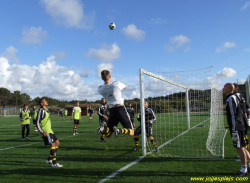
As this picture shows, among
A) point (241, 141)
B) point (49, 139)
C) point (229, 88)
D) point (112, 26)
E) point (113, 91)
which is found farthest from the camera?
point (112, 26)

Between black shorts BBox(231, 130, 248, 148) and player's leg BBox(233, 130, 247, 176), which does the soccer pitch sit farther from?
black shorts BBox(231, 130, 248, 148)

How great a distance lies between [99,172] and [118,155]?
6.66ft

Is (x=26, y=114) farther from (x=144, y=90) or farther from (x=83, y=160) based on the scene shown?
(x=144, y=90)

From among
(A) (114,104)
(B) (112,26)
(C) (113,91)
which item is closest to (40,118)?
(A) (114,104)

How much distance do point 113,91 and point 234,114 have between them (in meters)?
2.85

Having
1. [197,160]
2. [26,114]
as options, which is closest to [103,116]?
[26,114]

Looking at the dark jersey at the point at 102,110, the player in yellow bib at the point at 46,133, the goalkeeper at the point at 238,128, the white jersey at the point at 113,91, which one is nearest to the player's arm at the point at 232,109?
the goalkeeper at the point at 238,128

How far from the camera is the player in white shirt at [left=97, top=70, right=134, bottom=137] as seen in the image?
5.30m

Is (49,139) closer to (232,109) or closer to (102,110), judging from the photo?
(232,109)

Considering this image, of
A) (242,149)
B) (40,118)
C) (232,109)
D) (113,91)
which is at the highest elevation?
(113,91)

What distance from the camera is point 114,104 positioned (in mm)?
5406

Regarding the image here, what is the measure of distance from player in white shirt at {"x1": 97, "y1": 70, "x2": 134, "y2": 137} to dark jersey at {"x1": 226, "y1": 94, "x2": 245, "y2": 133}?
233cm

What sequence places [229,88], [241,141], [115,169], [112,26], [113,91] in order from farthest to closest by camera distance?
[112,26] < [115,169] < [113,91] < [229,88] < [241,141]

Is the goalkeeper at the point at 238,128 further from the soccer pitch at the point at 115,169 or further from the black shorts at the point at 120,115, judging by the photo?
the black shorts at the point at 120,115
